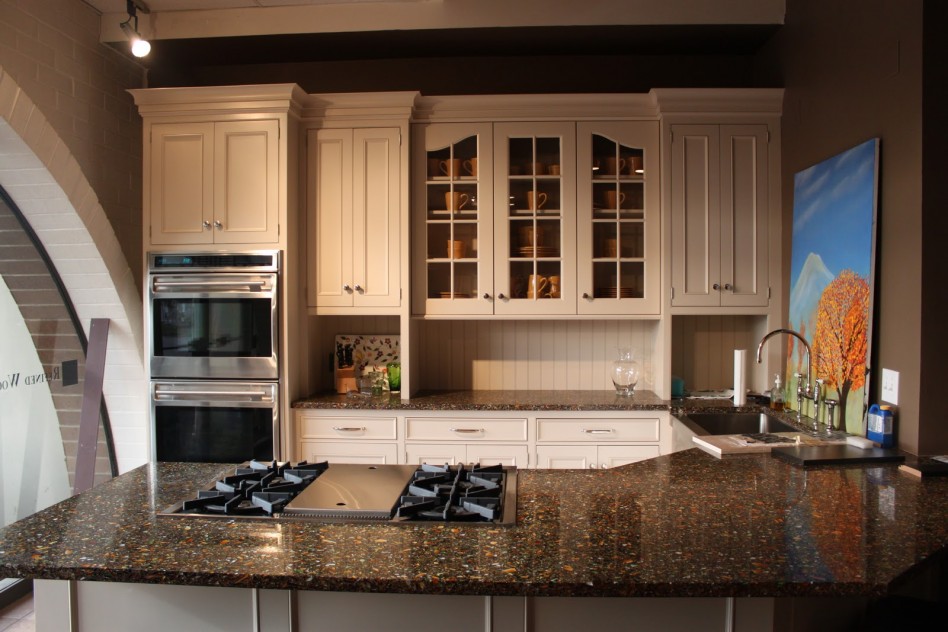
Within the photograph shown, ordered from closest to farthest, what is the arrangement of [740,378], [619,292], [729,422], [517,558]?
[517,558] → [729,422] → [740,378] → [619,292]

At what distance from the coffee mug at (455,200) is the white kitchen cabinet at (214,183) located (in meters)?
0.87

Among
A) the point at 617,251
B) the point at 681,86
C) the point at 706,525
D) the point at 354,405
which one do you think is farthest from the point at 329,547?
the point at 681,86

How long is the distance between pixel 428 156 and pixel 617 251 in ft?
3.68

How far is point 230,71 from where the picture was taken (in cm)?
382

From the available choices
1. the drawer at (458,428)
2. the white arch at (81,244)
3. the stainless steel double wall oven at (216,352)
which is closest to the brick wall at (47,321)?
the white arch at (81,244)

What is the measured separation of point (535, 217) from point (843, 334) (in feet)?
5.00

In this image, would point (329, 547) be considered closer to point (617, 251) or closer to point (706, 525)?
point (706, 525)

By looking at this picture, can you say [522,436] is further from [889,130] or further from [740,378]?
[889,130]

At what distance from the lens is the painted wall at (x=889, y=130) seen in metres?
2.18

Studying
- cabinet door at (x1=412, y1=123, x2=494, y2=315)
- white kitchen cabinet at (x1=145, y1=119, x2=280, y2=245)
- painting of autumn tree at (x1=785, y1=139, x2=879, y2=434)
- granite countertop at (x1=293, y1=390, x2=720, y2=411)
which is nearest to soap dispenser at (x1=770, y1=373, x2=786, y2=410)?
painting of autumn tree at (x1=785, y1=139, x2=879, y2=434)

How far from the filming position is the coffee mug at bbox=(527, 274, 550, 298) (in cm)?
336

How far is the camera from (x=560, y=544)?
53.6 inches

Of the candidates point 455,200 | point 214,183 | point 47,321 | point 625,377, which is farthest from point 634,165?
point 47,321

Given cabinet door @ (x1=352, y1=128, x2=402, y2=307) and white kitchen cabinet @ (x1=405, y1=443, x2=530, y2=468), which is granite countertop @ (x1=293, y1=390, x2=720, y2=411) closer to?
white kitchen cabinet @ (x1=405, y1=443, x2=530, y2=468)
